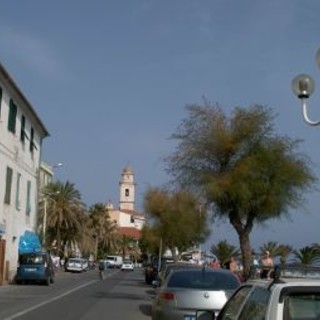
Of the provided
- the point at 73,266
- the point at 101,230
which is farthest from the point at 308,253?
the point at 101,230

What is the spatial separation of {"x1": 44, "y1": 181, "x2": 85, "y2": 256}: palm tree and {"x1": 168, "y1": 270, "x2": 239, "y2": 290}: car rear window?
6377 centimetres

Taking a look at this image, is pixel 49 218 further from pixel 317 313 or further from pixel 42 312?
pixel 317 313

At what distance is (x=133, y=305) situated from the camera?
26.8 meters

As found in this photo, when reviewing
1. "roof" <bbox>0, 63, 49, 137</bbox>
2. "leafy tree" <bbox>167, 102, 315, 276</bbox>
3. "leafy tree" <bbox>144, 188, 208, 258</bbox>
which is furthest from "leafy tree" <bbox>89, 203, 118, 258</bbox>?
"leafy tree" <bbox>167, 102, 315, 276</bbox>

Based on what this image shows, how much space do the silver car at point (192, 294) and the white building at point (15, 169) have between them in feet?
80.2

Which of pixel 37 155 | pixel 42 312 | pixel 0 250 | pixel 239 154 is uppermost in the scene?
pixel 37 155

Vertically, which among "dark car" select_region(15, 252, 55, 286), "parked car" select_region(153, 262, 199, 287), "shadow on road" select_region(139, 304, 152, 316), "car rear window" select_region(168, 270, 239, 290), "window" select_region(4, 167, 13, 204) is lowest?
"shadow on road" select_region(139, 304, 152, 316)

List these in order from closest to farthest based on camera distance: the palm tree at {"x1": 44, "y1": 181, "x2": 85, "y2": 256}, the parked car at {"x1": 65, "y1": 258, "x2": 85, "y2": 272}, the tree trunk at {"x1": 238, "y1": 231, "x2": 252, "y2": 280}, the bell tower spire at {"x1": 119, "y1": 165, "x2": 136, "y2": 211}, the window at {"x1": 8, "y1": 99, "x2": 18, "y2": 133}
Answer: the tree trunk at {"x1": 238, "y1": 231, "x2": 252, "y2": 280}, the window at {"x1": 8, "y1": 99, "x2": 18, "y2": 133}, the parked car at {"x1": 65, "y1": 258, "x2": 85, "y2": 272}, the palm tree at {"x1": 44, "y1": 181, "x2": 85, "y2": 256}, the bell tower spire at {"x1": 119, "y1": 165, "x2": 136, "y2": 211}

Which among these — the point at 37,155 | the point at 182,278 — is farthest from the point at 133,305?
the point at 37,155

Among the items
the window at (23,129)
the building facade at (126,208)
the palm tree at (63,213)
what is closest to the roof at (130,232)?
the building facade at (126,208)

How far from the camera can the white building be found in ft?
132

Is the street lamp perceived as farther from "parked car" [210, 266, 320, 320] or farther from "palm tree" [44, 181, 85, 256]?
"palm tree" [44, 181, 85, 256]

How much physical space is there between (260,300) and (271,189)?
22.6 meters

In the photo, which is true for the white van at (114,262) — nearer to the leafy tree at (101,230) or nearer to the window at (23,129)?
the leafy tree at (101,230)
